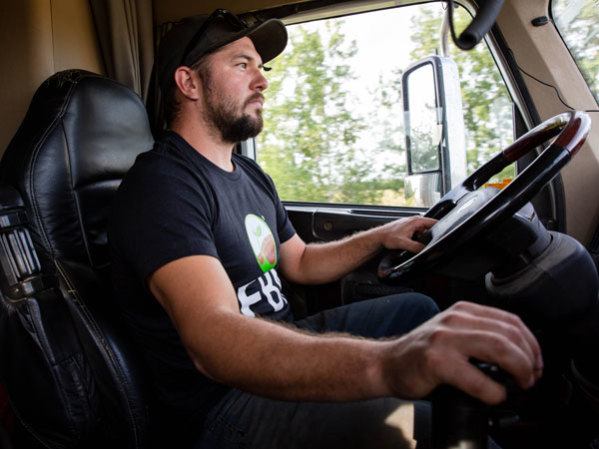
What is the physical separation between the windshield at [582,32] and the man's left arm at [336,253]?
806mm

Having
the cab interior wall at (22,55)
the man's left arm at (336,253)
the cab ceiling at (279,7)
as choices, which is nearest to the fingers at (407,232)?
the man's left arm at (336,253)

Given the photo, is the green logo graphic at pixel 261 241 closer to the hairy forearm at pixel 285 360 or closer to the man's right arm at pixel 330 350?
the man's right arm at pixel 330 350

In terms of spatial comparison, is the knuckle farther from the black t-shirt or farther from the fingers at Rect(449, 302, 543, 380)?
the black t-shirt

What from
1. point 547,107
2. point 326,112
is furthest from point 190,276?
point 326,112

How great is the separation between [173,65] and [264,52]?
39 centimetres

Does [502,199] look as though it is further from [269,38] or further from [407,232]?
[269,38]

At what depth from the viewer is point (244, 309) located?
4.10 ft

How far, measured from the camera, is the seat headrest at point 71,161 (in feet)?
3.68

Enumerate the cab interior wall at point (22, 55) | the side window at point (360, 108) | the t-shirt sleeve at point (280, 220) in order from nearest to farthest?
the cab interior wall at point (22, 55)
the t-shirt sleeve at point (280, 220)
the side window at point (360, 108)

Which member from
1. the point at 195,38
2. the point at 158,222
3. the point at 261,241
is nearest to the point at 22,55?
the point at 195,38

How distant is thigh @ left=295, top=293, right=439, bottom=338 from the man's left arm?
0.14 m

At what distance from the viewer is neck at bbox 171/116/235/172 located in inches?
56.3

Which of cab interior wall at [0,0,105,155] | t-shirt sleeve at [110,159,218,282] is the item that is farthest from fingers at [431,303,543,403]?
cab interior wall at [0,0,105,155]

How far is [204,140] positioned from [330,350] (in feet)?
2.98
